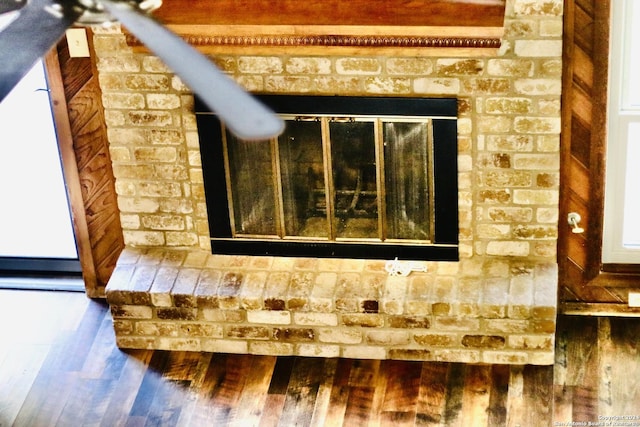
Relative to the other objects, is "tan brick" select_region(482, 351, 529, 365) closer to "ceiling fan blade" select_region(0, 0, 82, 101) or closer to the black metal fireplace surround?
the black metal fireplace surround

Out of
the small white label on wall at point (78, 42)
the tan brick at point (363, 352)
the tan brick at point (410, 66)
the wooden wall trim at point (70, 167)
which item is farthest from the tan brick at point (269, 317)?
the small white label on wall at point (78, 42)

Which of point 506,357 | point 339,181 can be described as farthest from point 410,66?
point 506,357

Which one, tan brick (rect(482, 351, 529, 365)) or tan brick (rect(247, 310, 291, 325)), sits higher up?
tan brick (rect(247, 310, 291, 325))

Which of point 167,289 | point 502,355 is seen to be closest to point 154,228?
point 167,289

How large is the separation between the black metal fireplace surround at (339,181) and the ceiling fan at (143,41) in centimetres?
211

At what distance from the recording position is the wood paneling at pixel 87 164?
4512mm

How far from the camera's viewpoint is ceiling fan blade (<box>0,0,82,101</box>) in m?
2.05

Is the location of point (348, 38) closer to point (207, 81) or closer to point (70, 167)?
point (70, 167)

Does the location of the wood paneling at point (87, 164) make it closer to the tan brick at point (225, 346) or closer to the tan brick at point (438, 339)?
the tan brick at point (225, 346)

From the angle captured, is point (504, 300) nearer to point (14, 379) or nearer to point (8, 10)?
point (14, 379)

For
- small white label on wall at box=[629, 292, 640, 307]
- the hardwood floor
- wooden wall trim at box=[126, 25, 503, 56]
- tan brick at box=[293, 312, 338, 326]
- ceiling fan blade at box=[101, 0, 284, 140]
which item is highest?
ceiling fan blade at box=[101, 0, 284, 140]

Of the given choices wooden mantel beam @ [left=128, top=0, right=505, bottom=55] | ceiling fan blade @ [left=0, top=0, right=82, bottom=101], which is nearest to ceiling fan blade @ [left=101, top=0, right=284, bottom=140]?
ceiling fan blade @ [left=0, top=0, right=82, bottom=101]

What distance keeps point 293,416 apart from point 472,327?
0.87 meters

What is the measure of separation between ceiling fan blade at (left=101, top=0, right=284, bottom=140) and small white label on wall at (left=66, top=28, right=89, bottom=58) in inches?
92.8
